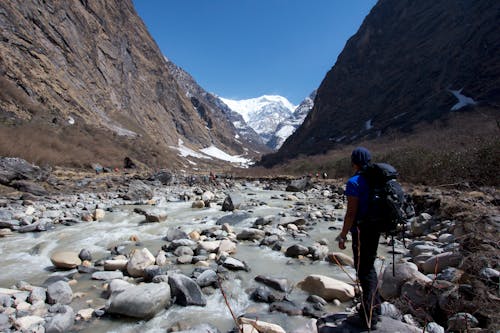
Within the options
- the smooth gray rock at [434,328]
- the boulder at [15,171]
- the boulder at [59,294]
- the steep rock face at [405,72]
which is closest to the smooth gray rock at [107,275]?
the boulder at [59,294]

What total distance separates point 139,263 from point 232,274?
1.82 metres

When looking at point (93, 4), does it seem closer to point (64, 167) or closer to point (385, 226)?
point (64, 167)

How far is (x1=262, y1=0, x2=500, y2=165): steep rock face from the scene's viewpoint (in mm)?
52750

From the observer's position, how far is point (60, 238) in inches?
336

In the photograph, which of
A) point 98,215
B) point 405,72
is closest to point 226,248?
point 98,215

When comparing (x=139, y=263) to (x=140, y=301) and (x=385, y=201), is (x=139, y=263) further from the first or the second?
(x=385, y=201)

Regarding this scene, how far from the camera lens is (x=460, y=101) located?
50188mm

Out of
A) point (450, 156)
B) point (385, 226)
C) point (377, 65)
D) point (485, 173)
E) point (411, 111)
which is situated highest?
point (377, 65)

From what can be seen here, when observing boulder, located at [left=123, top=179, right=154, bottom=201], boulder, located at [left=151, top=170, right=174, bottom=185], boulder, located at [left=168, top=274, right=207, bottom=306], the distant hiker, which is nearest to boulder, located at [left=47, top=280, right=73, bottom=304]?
boulder, located at [left=168, top=274, right=207, bottom=306]

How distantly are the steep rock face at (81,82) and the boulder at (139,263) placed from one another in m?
18.9

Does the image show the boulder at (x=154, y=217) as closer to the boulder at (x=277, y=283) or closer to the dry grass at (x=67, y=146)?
the boulder at (x=277, y=283)

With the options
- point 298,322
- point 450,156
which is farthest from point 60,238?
point 450,156

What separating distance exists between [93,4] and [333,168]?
68984 mm

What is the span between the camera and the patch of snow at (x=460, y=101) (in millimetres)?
47969
